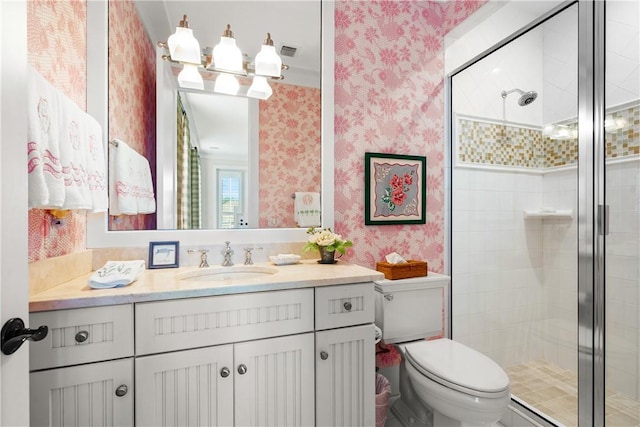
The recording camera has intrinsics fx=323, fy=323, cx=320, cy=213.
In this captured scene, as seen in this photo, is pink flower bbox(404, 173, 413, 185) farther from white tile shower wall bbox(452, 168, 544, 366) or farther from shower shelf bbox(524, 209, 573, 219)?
shower shelf bbox(524, 209, 573, 219)

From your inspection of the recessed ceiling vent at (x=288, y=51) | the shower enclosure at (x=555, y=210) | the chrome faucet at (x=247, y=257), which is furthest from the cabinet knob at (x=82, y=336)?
the shower enclosure at (x=555, y=210)

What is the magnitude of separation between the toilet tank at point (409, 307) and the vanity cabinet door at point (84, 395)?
114 cm

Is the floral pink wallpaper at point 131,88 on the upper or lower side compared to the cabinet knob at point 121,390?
upper

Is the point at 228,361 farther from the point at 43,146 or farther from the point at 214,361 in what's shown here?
the point at 43,146

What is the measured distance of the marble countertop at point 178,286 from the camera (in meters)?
1.03

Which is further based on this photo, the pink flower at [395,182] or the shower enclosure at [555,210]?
the pink flower at [395,182]

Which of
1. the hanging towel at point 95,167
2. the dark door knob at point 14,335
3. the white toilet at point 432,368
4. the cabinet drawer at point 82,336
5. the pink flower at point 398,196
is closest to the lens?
the dark door knob at point 14,335

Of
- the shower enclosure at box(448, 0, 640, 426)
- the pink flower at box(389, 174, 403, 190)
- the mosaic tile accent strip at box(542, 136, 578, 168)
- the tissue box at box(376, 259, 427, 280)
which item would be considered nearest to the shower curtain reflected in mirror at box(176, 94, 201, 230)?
the tissue box at box(376, 259, 427, 280)

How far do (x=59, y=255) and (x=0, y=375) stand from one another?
0.73 m

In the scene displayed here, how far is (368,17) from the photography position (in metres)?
2.00

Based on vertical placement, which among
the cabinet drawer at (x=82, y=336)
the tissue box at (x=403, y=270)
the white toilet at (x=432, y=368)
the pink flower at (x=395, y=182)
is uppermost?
the pink flower at (x=395, y=182)

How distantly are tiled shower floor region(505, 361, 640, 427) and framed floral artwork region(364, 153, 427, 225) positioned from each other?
3.48ft

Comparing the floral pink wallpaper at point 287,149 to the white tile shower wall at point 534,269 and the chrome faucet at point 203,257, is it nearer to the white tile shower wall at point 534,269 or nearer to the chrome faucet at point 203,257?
the chrome faucet at point 203,257

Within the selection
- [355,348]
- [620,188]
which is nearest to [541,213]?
[620,188]
